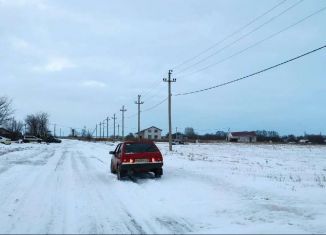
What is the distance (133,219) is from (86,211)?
4.98ft

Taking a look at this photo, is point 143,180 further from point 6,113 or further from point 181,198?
point 6,113

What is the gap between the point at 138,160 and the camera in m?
20.2

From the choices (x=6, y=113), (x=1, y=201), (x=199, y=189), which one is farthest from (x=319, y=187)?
(x=6, y=113)

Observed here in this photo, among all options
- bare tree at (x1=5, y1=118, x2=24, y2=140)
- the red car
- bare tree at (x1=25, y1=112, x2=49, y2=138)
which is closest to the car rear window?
the red car

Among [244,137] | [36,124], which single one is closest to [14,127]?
[36,124]

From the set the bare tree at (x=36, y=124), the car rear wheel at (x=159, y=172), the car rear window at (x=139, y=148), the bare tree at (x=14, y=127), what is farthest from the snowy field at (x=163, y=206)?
the bare tree at (x=36, y=124)

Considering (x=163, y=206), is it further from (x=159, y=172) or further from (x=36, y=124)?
(x=36, y=124)

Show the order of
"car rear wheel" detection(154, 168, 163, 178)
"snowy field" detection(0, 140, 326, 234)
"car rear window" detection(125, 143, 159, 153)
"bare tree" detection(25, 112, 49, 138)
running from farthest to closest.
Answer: "bare tree" detection(25, 112, 49, 138)
"car rear window" detection(125, 143, 159, 153)
"car rear wheel" detection(154, 168, 163, 178)
"snowy field" detection(0, 140, 326, 234)

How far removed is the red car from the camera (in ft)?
65.6

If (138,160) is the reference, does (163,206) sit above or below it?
below

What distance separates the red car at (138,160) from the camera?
19984mm

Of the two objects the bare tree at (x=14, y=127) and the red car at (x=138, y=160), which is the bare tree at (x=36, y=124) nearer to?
the bare tree at (x=14, y=127)

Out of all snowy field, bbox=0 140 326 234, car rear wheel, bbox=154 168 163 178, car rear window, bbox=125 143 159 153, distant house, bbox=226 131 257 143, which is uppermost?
distant house, bbox=226 131 257 143

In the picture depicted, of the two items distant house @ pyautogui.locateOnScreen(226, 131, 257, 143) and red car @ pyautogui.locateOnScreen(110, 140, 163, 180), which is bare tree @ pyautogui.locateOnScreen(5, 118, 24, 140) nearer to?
distant house @ pyautogui.locateOnScreen(226, 131, 257, 143)
